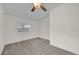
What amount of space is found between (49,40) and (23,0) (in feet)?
3.29

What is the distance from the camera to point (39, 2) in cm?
126

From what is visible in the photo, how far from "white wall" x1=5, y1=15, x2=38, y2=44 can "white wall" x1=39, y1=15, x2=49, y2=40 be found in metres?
0.10

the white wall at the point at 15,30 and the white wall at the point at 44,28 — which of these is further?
the white wall at the point at 44,28

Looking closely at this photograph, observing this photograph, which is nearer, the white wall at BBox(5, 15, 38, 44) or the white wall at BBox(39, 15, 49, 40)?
the white wall at BBox(5, 15, 38, 44)

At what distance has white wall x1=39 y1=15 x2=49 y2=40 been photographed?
76.7 inches

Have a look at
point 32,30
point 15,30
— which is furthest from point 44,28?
point 15,30

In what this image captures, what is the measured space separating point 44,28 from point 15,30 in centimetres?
51

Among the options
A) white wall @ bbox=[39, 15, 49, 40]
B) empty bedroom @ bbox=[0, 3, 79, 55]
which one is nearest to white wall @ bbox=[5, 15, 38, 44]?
empty bedroom @ bbox=[0, 3, 79, 55]

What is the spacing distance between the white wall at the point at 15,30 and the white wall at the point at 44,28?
0.10m

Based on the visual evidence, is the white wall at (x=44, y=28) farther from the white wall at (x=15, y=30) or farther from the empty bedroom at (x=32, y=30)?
the white wall at (x=15, y=30)

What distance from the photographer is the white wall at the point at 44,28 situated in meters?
1.95

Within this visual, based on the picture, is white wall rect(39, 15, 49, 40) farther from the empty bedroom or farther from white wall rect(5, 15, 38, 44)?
white wall rect(5, 15, 38, 44)

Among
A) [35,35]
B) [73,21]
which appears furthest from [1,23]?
[73,21]

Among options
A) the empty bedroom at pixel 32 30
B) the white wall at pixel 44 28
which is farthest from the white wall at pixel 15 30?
the white wall at pixel 44 28
